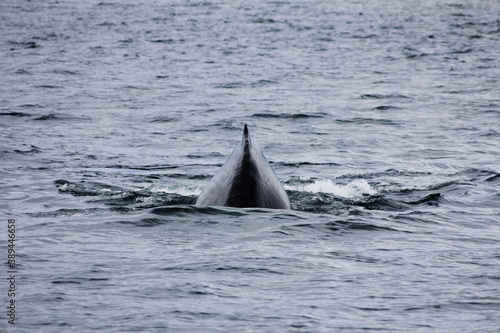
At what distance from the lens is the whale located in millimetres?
8281

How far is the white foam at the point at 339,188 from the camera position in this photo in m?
10.8

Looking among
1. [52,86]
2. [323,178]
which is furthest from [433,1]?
[323,178]

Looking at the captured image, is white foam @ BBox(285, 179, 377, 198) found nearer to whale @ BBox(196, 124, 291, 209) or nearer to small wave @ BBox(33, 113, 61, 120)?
whale @ BBox(196, 124, 291, 209)

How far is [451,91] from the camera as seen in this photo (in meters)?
23.5

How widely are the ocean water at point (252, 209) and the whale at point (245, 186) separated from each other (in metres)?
0.15

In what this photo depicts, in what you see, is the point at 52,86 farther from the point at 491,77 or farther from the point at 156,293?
the point at 156,293

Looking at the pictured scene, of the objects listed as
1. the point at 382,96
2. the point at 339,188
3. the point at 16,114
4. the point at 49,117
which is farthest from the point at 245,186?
the point at 382,96

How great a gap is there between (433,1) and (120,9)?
1490 inches

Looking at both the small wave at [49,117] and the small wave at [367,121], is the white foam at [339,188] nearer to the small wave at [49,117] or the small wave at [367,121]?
the small wave at [367,121]

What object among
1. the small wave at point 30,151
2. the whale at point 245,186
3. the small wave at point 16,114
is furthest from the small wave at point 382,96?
the whale at point 245,186

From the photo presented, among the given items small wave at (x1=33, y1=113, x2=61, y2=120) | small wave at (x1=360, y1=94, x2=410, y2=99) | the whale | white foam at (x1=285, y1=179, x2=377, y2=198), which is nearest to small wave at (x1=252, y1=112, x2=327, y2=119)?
small wave at (x1=360, y1=94, x2=410, y2=99)

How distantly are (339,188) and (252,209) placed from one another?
326 centimetres

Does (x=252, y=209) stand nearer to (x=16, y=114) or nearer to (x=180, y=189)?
(x=180, y=189)

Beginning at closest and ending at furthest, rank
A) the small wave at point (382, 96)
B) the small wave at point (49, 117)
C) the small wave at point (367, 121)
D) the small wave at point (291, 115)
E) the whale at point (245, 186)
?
1. the whale at point (245, 186)
2. the small wave at point (49, 117)
3. the small wave at point (367, 121)
4. the small wave at point (291, 115)
5. the small wave at point (382, 96)
